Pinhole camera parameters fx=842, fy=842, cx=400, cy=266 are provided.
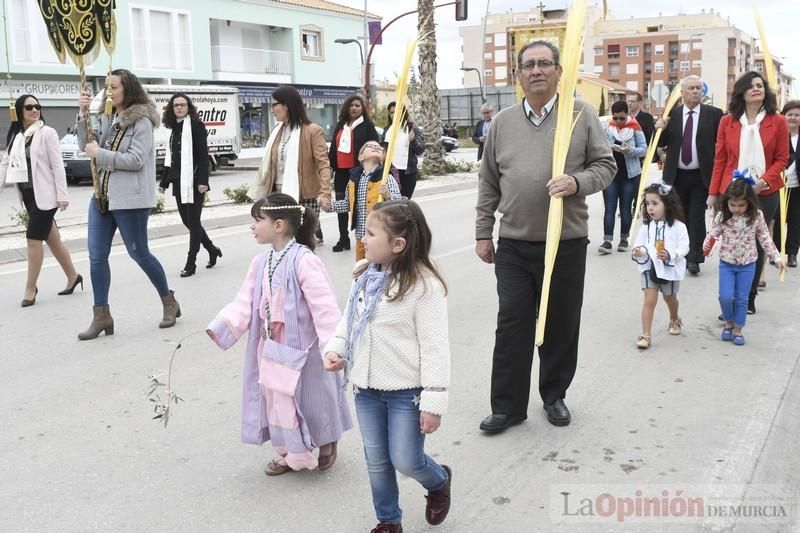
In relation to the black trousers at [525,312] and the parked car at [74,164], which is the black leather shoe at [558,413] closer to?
the black trousers at [525,312]

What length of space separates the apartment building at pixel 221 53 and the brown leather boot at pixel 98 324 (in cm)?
2743

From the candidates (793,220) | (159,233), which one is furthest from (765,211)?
Answer: (159,233)

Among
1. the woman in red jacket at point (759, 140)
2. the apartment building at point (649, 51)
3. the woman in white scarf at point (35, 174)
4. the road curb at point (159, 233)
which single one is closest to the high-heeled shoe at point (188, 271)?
the woman in white scarf at point (35, 174)

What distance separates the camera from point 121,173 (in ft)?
A: 19.9

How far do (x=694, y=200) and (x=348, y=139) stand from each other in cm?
419

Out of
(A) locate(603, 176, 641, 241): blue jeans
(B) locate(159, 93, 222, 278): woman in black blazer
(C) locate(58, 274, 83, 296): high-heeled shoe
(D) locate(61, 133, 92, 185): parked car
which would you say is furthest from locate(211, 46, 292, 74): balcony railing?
(C) locate(58, 274, 83, 296): high-heeled shoe

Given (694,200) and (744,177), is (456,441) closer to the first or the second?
(744,177)

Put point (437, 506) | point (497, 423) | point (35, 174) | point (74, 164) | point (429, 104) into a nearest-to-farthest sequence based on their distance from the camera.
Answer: point (437, 506) → point (497, 423) → point (35, 174) → point (429, 104) → point (74, 164)

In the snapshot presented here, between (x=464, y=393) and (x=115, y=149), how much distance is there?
3.12 meters

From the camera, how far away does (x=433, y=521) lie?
324 centimetres

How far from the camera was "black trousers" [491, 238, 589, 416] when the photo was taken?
4.26 metres

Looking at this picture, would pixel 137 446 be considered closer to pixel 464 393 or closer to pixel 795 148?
pixel 464 393

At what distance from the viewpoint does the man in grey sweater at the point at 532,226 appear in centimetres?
409

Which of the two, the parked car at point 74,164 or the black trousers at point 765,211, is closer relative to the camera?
the black trousers at point 765,211
